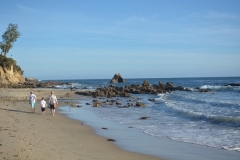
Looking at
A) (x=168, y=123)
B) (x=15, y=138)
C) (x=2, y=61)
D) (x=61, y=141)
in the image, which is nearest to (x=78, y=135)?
(x=61, y=141)

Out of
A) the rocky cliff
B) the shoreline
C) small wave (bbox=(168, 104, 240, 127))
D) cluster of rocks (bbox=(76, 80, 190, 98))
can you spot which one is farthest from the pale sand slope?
the rocky cliff

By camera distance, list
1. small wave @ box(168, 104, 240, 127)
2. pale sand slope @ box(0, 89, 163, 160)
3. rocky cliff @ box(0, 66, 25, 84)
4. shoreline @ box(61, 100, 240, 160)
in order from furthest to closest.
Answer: rocky cliff @ box(0, 66, 25, 84), small wave @ box(168, 104, 240, 127), shoreline @ box(61, 100, 240, 160), pale sand slope @ box(0, 89, 163, 160)

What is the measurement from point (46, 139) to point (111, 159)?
11.7 ft

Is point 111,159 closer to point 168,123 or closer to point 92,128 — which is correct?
point 92,128

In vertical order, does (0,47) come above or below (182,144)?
above

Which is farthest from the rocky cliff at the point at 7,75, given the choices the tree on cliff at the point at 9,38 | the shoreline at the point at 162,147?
the shoreline at the point at 162,147

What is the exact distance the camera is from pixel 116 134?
1348 centimetres

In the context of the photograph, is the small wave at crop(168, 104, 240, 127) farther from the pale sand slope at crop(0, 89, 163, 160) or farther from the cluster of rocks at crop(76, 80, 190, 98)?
the cluster of rocks at crop(76, 80, 190, 98)

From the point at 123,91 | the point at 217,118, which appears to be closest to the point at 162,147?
the point at 217,118

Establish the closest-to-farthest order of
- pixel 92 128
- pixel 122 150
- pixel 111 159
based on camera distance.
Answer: pixel 111 159 < pixel 122 150 < pixel 92 128

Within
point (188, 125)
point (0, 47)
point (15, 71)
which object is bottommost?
point (188, 125)

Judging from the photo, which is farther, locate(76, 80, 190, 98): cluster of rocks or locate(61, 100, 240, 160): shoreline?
locate(76, 80, 190, 98): cluster of rocks

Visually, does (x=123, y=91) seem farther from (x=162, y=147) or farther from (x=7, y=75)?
(x=162, y=147)

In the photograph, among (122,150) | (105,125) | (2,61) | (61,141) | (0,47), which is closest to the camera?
(122,150)
